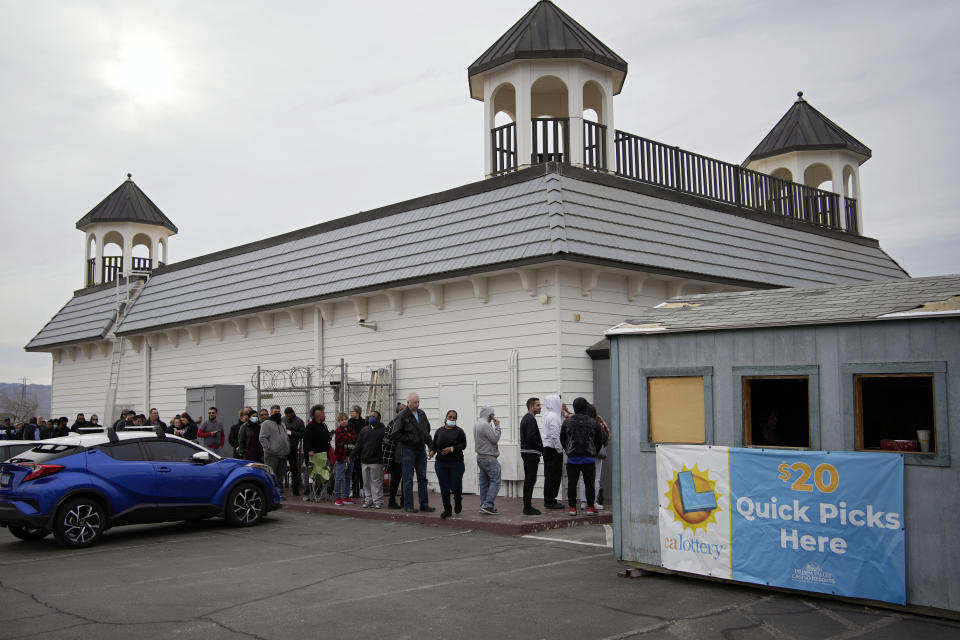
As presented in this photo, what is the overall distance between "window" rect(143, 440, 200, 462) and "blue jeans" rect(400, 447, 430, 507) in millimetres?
3236

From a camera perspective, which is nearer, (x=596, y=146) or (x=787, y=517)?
(x=787, y=517)

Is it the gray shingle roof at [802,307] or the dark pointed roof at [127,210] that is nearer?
the gray shingle roof at [802,307]

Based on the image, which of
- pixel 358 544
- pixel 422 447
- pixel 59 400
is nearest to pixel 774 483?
pixel 358 544

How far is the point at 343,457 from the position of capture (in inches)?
599

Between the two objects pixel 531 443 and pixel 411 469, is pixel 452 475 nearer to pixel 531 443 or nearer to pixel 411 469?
pixel 411 469

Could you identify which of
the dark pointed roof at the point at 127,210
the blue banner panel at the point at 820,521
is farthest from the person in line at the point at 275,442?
the dark pointed roof at the point at 127,210

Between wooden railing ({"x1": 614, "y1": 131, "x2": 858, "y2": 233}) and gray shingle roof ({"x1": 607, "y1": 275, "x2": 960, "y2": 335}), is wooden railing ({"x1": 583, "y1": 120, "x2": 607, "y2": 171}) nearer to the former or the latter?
wooden railing ({"x1": 614, "y1": 131, "x2": 858, "y2": 233})

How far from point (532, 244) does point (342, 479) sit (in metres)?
5.34

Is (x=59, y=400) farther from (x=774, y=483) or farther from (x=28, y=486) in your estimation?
(x=774, y=483)

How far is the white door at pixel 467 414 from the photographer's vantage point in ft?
52.7

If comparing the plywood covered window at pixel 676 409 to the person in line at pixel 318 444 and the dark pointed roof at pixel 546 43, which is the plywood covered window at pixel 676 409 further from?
the dark pointed roof at pixel 546 43

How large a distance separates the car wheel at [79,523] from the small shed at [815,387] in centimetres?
744

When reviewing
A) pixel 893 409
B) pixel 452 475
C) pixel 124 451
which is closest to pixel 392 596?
pixel 452 475

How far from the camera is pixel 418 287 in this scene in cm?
1731
